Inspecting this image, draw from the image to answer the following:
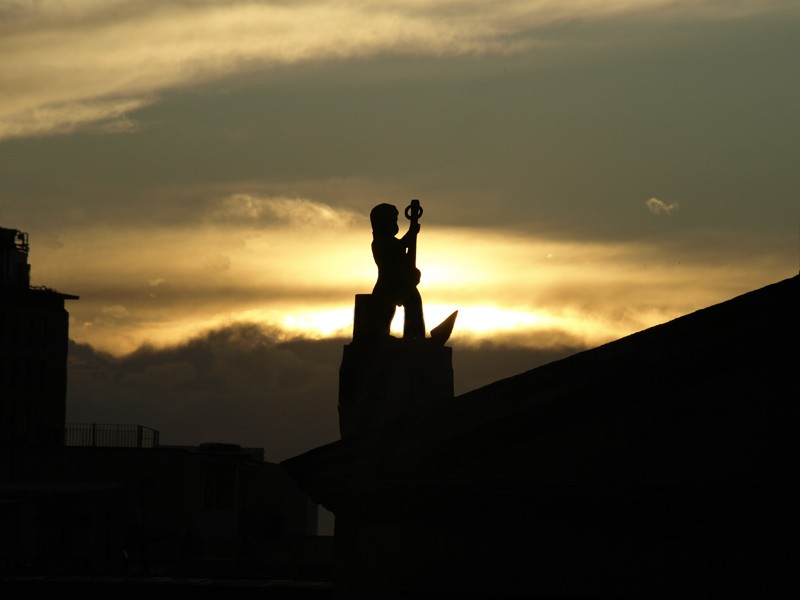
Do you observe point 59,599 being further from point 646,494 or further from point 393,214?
point 646,494

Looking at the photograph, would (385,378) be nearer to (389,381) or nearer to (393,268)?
(389,381)

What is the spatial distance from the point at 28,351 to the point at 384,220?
4609 inches

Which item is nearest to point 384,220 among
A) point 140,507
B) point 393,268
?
point 393,268

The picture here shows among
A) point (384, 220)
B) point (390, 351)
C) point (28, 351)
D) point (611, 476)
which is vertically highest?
point (28, 351)

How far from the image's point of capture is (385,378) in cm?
2162

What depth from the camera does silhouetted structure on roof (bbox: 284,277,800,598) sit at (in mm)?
18969

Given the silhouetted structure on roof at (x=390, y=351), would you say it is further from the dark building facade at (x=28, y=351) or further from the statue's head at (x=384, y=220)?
the dark building facade at (x=28, y=351)

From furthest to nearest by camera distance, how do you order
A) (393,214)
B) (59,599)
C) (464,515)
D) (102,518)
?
(102,518), (59,599), (393,214), (464,515)

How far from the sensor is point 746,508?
18875 mm

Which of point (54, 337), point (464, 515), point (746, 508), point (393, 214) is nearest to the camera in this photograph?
point (746, 508)

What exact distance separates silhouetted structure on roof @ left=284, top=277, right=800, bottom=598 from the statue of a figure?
6.77ft

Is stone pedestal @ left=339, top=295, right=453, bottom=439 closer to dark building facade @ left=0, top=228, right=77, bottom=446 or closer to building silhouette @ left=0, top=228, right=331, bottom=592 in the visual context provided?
building silhouette @ left=0, top=228, right=331, bottom=592

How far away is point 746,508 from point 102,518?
202 feet

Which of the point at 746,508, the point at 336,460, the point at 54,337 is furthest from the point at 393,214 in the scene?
the point at 54,337
